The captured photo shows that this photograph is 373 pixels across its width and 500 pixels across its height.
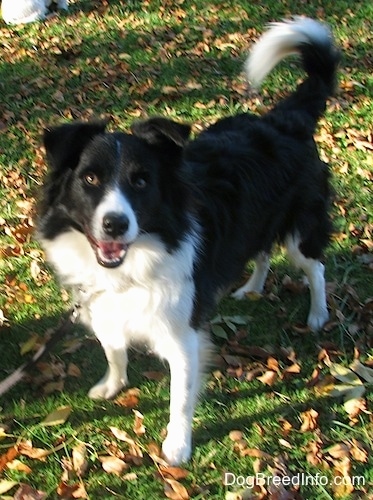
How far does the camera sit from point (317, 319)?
340 centimetres

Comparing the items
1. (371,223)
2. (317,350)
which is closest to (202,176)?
(317,350)

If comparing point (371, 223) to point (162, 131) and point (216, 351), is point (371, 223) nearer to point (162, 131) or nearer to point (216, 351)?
point (216, 351)

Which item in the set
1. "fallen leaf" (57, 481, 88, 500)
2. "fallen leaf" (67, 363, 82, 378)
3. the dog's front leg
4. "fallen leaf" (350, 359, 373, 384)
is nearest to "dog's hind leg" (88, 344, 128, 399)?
"fallen leaf" (67, 363, 82, 378)

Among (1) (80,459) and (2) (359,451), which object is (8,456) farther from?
(2) (359,451)

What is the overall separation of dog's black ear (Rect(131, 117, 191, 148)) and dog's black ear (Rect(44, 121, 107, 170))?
0.17 meters

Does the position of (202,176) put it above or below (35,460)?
above

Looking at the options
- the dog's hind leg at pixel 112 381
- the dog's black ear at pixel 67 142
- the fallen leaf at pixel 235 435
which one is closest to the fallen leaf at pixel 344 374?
the fallen leaf at pixel 235 435

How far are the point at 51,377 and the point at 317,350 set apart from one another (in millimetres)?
1558

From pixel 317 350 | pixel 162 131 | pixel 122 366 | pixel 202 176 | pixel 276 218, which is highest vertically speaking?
pixel 162 131

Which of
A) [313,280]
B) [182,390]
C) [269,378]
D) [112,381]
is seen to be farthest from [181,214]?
[313,280]

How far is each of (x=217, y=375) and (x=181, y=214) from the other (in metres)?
1.21

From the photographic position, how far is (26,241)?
12.7 feet

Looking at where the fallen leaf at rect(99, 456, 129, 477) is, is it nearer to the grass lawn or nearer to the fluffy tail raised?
the grass lawn

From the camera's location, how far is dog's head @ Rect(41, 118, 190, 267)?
198 centimetres
